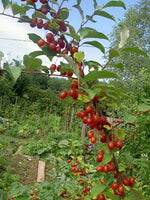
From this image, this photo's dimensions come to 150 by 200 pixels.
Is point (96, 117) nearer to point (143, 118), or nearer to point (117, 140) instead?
point (117, 140)

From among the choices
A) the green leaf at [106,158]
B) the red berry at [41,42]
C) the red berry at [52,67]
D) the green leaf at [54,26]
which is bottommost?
the green leaf at [106,158]

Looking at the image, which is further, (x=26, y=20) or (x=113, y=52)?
(x=26, y=20)

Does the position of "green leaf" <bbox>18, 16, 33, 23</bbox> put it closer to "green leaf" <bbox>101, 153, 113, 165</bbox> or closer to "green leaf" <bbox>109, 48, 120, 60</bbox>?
"green leaf" <bbox>109, 48, 120, 60</bbox>

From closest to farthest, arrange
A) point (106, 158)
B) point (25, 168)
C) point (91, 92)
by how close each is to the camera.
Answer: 1. point (91, 92)
2. point (106, 158)
3. point (25, 168)

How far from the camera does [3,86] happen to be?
387 inches

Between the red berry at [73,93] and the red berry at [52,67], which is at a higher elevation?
the red berry at [52,67]

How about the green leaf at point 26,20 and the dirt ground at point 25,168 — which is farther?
the dirt ground at point 25,168

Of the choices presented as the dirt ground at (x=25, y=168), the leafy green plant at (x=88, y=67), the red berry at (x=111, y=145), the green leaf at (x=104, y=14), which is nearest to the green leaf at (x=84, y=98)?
the leafy green plant at (x=88, y=67)

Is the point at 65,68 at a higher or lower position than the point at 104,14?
lower

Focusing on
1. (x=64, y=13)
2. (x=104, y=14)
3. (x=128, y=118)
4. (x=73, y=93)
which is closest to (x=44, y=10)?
(x=64, y=13)

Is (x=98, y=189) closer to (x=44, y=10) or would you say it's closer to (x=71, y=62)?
(x=71, y=62)

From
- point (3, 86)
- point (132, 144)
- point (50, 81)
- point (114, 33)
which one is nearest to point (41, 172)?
point (132, 144)

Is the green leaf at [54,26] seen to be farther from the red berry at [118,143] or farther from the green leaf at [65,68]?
the red berry at [118,143]

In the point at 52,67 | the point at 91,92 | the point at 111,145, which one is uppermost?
the point at 52,67
